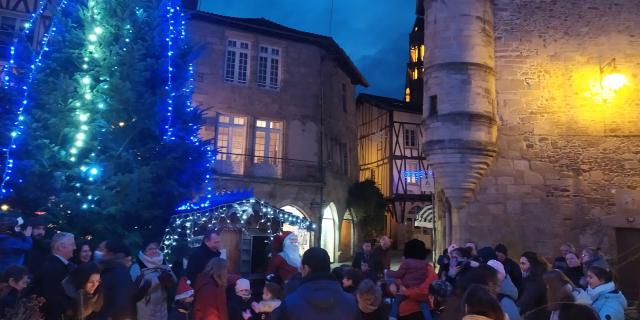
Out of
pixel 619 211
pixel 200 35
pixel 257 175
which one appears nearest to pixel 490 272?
pixel 619 211

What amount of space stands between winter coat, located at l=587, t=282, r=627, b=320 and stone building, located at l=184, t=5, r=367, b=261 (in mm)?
12263

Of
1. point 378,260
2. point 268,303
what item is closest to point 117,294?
point 268,303

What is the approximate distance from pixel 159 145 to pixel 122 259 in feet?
12.9

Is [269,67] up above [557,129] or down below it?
above

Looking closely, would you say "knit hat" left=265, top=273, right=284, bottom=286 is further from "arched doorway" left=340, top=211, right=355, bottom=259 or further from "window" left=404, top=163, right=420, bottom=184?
"window" left=404, top=163, right=420, bottom=184

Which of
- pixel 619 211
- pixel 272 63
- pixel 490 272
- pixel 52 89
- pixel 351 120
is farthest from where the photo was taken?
pixel 351 120

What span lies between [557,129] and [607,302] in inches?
305

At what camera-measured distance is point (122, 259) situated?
4086mm

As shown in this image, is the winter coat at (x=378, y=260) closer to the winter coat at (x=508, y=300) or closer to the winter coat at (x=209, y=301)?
the winter coat at (x=508, y=300)

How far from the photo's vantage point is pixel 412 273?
454 centimetres

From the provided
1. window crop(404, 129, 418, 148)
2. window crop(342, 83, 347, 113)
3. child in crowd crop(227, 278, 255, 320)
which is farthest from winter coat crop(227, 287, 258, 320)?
window crop(404, 129, 418, 148)

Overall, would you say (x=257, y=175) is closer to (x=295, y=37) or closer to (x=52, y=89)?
(x=295, y=37)

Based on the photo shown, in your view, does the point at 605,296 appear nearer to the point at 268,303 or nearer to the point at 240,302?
the point at 268,303

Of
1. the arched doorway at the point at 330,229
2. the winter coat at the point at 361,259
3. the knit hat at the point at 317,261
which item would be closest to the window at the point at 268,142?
the arched doorway at the point at 330,229
